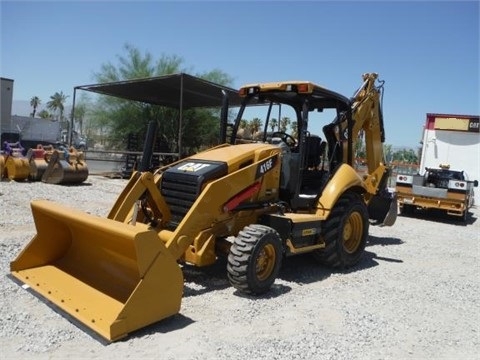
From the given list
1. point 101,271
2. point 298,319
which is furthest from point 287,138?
point 101,271

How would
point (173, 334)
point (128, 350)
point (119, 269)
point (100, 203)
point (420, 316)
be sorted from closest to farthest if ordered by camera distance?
1. point (128, 350)
2. point (173, 334)
3. point (119, 269)
4. point (420, 316)
5. point (100, 203)

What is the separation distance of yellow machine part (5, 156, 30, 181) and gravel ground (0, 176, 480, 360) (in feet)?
27.7

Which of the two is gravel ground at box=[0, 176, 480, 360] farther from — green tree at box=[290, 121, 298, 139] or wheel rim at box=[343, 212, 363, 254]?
green tree at box=[290, 121, 298, 139]

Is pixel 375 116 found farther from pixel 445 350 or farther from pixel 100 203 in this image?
pixel 100 203

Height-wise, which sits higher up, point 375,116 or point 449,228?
point 375,116

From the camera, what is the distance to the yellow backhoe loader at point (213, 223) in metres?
4.29

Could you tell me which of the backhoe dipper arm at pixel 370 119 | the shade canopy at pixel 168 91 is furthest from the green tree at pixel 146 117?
the backhoe dipper arm at pixel 370 119

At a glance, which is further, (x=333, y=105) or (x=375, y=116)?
(x=375, y=116)

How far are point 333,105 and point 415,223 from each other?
744cm

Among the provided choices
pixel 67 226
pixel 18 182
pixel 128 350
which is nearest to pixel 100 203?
pixel 18 182

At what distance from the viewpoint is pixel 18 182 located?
51.0ft

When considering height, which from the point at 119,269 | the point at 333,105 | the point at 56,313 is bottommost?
the point at 56,313

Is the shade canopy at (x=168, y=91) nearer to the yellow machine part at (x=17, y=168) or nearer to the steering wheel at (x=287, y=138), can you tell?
the yellow machine part at (x=17, y=168)

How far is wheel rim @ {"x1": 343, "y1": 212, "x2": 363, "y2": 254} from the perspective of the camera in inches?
283
